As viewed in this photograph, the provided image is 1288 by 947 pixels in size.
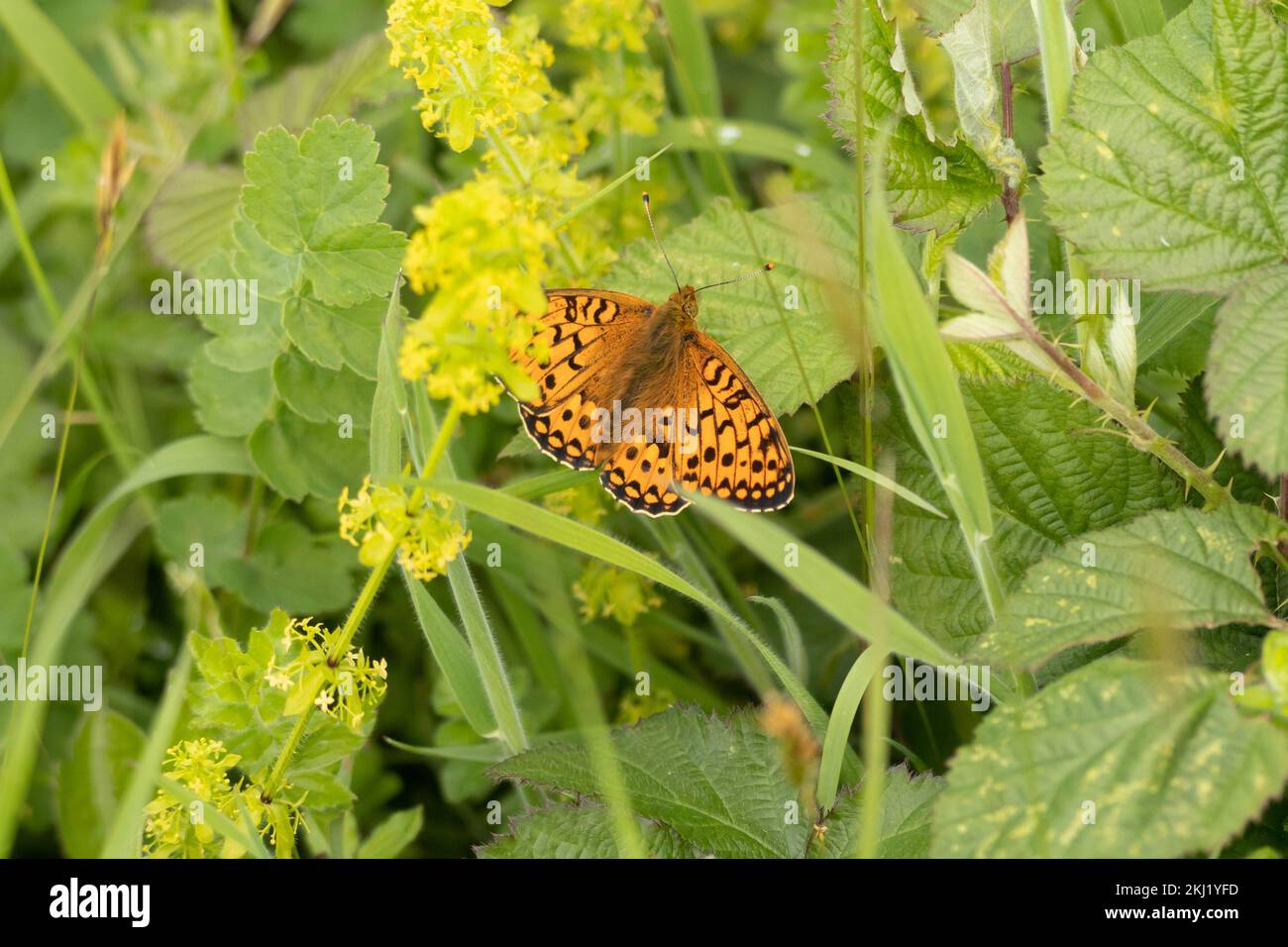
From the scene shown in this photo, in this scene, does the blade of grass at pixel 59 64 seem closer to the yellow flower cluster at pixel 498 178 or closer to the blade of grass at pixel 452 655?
the yellow flower cluster at pixel 498 178

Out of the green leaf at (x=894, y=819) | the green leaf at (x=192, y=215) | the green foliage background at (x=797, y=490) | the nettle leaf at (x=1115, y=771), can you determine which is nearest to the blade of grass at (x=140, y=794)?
the green foliage background at (x=797, y=490)

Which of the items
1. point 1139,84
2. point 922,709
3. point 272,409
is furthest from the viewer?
point 272,409

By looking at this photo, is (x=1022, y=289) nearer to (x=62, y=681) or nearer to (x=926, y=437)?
(x=926, y=437)

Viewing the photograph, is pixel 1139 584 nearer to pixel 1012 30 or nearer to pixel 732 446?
pixel 732 446

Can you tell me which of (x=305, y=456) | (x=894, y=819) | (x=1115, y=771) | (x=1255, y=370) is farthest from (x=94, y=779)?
(x=1255, y=370)

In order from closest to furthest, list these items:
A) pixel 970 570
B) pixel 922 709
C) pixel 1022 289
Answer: pixel 1022 289
pixel 970 570
pixel 922 709

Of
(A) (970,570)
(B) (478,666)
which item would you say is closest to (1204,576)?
(A) (970,570)
